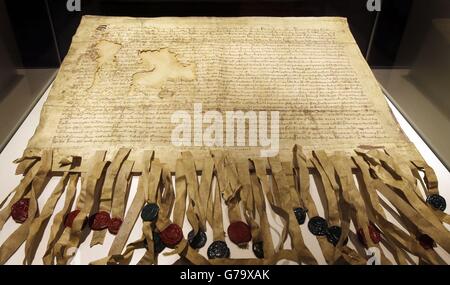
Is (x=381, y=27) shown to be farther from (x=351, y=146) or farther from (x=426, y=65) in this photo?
(x=351, y=146)

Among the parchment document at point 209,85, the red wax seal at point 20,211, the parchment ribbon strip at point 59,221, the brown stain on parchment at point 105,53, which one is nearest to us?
the parchment ribbon strip at point 59,221

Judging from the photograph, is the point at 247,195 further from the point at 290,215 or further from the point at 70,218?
the point at 70,218

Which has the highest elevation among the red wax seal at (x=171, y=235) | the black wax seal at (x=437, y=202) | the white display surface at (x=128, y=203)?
the black wax seal at (x=437, y=202)

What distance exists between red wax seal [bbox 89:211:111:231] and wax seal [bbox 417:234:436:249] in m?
0.81

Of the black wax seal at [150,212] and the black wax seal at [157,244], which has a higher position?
the black wax seal at [150,212]

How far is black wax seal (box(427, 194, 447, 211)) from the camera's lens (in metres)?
1.17

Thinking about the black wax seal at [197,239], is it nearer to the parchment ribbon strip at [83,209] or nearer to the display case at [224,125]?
the display case at [224,125]

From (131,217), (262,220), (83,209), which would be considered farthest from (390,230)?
(83,209)

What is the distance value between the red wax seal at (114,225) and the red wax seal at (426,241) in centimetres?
78

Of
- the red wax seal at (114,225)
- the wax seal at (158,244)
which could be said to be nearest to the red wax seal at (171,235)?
the wax seal at (158,244)

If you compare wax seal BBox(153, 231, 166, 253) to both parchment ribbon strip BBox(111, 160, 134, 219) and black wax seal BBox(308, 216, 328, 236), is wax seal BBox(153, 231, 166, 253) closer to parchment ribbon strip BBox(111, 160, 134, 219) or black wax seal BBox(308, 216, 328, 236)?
parchment ribbon strip BBox(111, 160, 134, 219)

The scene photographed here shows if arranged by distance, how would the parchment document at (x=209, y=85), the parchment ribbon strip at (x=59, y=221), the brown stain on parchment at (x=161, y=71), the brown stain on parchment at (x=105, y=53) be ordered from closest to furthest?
the parchment ribbon strip at (x=59, y=221), the parchment document at (x=209, y=85), the brown stain on parchment at (x=161, y=71), the brown stain on parchment at (x=105, y=53)

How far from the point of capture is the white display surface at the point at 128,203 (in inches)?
41.0

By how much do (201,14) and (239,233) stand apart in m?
1.29
